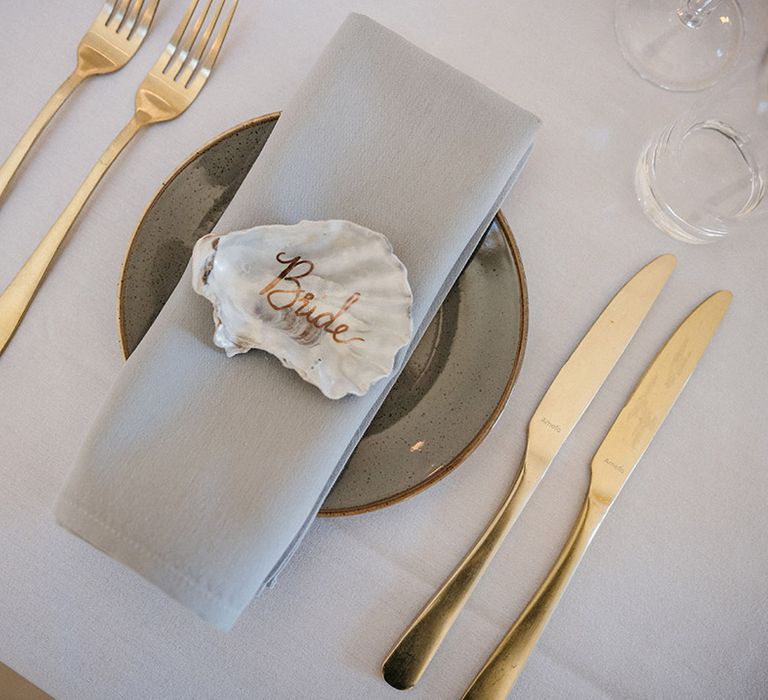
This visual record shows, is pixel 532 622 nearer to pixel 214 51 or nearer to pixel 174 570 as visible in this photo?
pixel 174 570

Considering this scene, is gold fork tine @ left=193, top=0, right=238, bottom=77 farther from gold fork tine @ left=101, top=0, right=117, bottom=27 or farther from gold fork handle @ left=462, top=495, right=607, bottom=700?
gold fork handle @ left=462, top=495, right=607, bottom=700

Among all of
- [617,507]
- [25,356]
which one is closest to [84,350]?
[25,356]

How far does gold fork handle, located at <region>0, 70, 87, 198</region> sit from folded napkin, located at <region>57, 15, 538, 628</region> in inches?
9.8

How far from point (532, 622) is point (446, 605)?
0.07 m

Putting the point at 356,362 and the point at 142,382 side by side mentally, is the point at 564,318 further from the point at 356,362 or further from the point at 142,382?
the point at 142,382

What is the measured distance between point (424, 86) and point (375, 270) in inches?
6.2

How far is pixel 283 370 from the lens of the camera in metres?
0.47

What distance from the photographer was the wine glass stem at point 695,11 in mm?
626

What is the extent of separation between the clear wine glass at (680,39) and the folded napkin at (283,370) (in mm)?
219

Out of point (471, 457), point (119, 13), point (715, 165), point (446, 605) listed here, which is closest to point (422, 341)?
point (471, 457)

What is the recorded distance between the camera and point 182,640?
0.55m

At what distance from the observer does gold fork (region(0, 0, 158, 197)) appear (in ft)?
2.03

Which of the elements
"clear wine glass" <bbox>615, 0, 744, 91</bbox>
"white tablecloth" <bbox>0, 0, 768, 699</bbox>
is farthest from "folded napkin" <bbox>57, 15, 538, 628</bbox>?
"clear wine glass" <bbox>615, 0, 744, 91</bbox>

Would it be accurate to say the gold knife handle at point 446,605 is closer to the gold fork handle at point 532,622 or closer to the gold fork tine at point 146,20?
the gold fork handle at point 532,622
